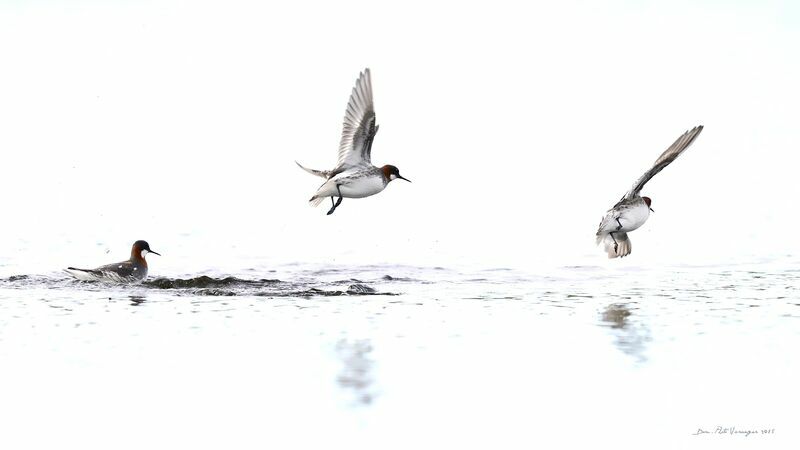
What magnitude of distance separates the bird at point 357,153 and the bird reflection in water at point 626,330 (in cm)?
409

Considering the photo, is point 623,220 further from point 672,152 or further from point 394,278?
point 394,278

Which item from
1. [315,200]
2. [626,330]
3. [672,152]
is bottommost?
[626,330]

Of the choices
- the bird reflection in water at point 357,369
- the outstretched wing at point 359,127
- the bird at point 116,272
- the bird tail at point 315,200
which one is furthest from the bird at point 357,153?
the bird reflection in water at point 357,369

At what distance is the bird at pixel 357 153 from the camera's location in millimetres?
15133

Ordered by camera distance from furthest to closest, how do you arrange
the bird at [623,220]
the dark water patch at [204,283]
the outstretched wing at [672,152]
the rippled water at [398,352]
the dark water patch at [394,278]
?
the dark water patch at [394,278], the bird at [623,220], the dark water patch at [204,283], the outstretched wing at [672,152], the rippled water at [398,352]

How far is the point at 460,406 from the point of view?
8078 mm

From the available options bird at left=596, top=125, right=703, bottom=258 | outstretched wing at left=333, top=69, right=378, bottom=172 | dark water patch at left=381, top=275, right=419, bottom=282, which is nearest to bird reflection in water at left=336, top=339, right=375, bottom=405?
outstretched wing at left=333, top=69, right=378, bottom=172

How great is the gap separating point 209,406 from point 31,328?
382 cm

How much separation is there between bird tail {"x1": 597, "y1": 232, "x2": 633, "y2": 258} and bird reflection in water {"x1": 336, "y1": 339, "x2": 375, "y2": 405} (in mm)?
6580

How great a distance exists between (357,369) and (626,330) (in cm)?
314

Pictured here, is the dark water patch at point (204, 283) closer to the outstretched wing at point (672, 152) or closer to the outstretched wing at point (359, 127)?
the outstretched wing at point (359, 127)

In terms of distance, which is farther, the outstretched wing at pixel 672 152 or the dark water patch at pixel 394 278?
the dark water patch at pixel 394 278

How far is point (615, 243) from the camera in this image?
52.7 ft

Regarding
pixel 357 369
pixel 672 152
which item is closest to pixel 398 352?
pixel 357 369
